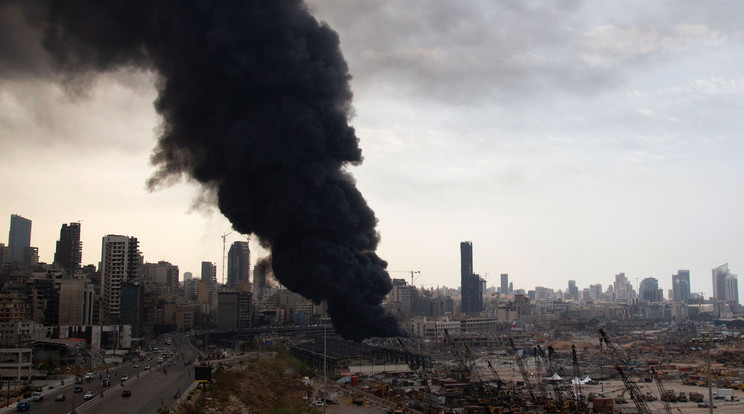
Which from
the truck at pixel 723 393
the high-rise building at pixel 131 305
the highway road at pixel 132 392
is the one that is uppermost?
the high-rise building at pixel 131 305

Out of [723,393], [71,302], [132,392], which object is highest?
[71,302]

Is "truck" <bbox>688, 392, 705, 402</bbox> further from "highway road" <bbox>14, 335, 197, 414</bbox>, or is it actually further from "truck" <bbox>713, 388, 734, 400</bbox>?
"highway road" <bbox>14, 335, 197, 414</bbox>

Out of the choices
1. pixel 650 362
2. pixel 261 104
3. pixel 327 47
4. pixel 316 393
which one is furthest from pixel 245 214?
pixel 650 362

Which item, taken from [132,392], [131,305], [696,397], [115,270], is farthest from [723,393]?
[115,270]

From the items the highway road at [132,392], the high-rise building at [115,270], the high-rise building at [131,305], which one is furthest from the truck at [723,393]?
the high-rise building at [115,270]

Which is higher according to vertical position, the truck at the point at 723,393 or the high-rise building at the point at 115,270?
the high-rise building at the point at 115,270

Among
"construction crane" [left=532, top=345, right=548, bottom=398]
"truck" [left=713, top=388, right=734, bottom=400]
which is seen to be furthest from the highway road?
"truck" [left=713, top=388, right=734, bottom=400]

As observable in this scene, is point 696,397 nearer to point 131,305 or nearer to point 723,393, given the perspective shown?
point 723,393

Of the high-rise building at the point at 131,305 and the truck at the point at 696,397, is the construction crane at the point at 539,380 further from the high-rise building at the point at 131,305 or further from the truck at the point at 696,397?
the high-rise building at the point at 131,305
